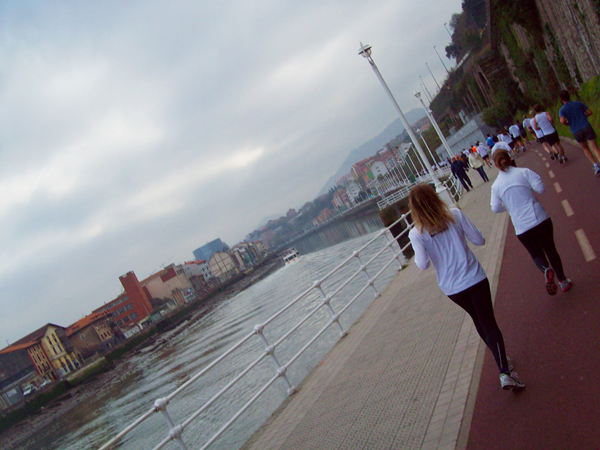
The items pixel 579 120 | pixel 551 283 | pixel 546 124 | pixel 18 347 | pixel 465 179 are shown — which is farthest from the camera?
pixel 18 347

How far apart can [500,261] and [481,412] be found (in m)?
4.69

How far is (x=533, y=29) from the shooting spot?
2673cm

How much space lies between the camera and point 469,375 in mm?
4637

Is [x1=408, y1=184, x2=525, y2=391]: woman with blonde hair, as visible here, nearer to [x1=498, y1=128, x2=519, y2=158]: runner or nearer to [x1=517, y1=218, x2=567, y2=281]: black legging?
[x1=517, y1=218, x2=567, y2=281]: black legging

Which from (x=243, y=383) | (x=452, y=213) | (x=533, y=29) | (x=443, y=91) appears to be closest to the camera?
(x=452, y=213)

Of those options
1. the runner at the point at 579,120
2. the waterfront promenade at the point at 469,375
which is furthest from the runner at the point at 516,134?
the waterfront promenade at the point at 469,375

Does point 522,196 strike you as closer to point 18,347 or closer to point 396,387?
point 396,387

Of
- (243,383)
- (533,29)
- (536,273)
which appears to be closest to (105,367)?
(243,383)

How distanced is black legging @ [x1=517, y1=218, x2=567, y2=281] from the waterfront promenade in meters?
0.35

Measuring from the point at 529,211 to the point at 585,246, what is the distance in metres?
1.93

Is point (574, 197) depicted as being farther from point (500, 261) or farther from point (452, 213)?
point (452, 213)

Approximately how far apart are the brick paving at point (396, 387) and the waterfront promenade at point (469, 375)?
0.06ft

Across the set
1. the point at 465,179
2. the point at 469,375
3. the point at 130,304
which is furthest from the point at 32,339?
the point at 469,375

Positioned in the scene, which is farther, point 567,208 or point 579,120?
point 579,120
